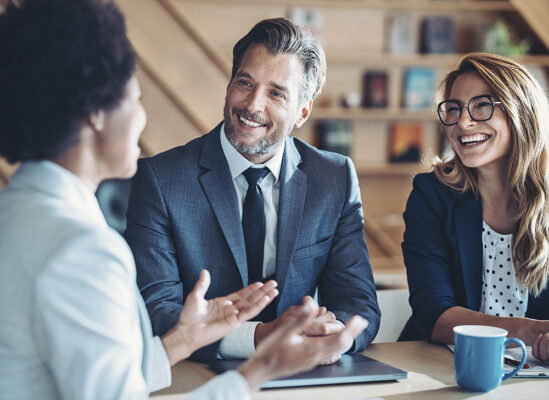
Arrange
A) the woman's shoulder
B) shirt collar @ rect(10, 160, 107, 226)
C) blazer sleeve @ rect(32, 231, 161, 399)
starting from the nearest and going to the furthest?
1. blazer sleeve @ rect(32, 231, 161, 399)
2. shirt collar @ rect(10, 160, 107, 226)
3. the woman's shoulder

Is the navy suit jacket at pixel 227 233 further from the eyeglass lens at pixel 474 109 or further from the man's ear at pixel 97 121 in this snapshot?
the man's ear at pixel 97 121

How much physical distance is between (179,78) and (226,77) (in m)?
0.31

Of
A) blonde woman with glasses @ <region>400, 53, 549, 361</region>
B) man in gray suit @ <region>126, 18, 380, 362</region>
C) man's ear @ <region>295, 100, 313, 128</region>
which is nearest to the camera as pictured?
man in gray suit @ <region>126, 18, 380, 362</region>

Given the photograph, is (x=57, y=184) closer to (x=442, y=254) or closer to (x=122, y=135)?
(x=122, y=135)

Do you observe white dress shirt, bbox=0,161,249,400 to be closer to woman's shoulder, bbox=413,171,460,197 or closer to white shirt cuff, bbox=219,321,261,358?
white shirt cuff, bbox=219,321,261,358

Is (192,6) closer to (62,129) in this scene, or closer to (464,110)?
(464,110)

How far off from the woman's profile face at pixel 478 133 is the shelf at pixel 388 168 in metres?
2.74

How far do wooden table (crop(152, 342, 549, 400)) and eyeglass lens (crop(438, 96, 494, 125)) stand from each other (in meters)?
0.79

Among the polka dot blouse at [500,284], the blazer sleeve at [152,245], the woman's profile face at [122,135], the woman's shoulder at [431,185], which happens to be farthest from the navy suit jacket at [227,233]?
the woman's profile face at [122,135]

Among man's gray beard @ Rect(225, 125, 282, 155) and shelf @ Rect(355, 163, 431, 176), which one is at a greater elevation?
man's gray beard @ Rect(225, 125, 282, 155)

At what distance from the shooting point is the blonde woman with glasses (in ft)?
6.21

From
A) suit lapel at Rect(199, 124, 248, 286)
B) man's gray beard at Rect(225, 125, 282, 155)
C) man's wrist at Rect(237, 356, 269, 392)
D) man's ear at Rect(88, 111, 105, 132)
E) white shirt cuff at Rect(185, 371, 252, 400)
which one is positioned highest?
man's ear at Rect(88, 111, 105, 132)

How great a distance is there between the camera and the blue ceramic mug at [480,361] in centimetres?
127

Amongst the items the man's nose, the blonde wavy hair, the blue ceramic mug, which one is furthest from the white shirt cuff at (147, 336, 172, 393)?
the blonde wavy hair
